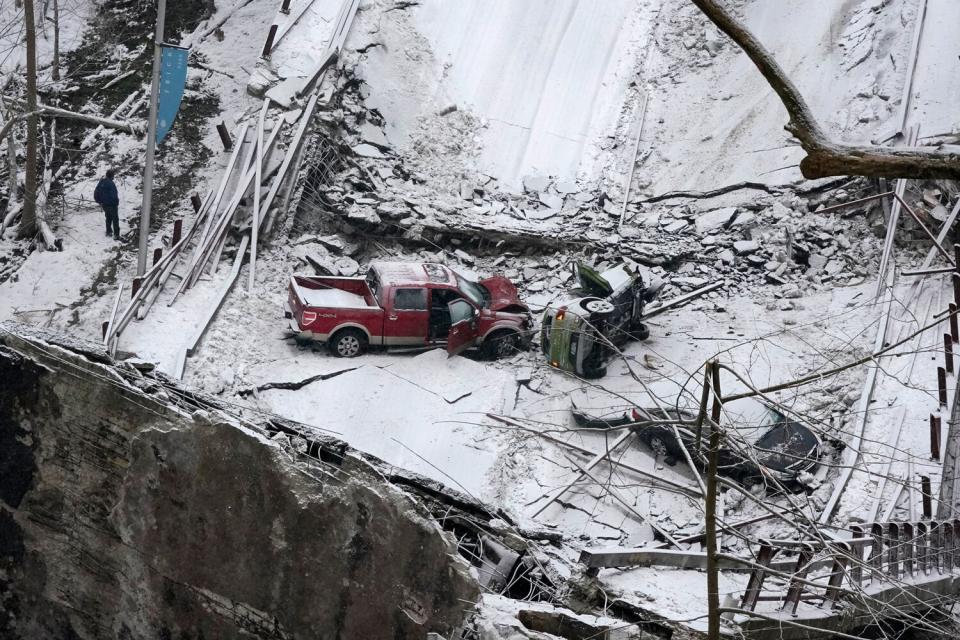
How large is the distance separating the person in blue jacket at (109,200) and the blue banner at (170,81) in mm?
1944

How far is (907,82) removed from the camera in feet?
57.1

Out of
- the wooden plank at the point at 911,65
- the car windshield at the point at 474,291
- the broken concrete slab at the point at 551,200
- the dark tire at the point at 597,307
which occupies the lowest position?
the car windshield at the point at 474,291

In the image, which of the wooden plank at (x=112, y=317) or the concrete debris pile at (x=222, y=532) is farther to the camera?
the wooden plank at (x=112, y=317)

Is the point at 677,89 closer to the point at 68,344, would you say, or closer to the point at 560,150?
the point at 560,150

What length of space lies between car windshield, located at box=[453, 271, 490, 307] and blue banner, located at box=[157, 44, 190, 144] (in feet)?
15.5

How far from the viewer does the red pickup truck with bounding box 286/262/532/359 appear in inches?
561

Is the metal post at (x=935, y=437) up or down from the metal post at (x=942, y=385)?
down

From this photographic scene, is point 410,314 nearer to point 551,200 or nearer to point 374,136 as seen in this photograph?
point 551,200

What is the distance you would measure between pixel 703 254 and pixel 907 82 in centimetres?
497

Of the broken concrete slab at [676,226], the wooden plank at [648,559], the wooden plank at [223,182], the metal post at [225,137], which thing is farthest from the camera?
the metal post at [225,137]

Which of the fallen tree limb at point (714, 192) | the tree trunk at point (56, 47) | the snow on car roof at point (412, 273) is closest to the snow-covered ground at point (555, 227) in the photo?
the fallen tree limb at point (714, 192)

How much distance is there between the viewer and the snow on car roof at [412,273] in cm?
1446

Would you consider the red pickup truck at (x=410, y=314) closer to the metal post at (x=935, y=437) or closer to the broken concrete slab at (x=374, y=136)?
the broken concrete slab at (x=374, y=136)

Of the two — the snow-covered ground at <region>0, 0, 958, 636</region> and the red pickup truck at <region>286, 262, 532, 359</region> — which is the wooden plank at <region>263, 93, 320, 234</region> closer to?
the snow-covered ground at <region>0, 0, 958, 636</region>
